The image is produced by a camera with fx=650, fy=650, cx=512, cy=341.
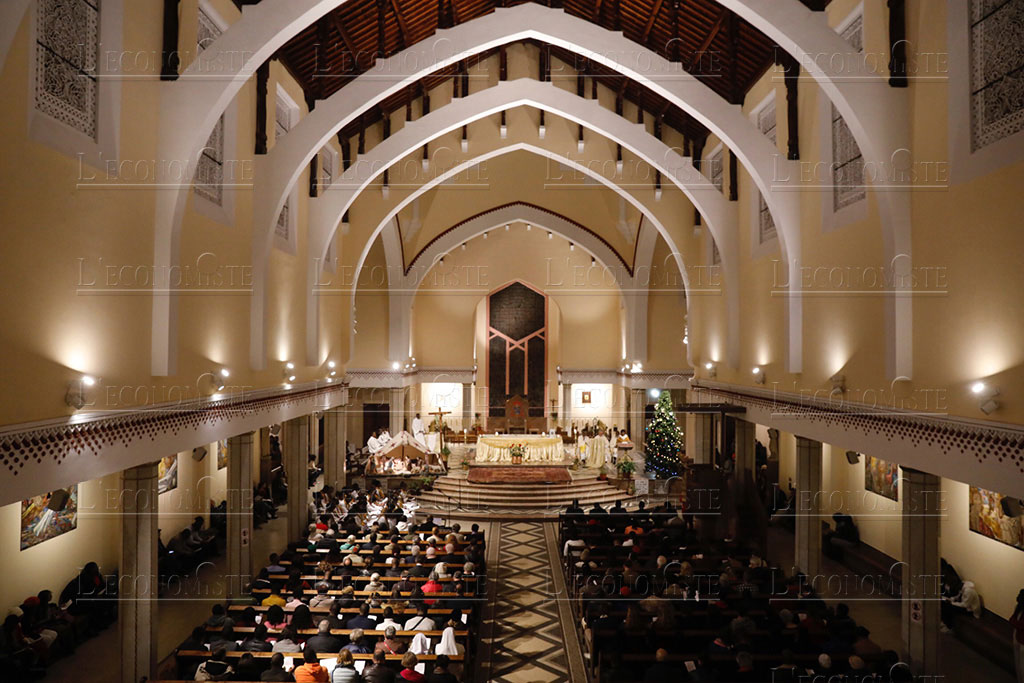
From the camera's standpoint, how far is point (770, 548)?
1603 centimetres

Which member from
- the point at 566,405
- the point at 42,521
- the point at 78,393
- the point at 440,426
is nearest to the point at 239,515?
the point at 42,521

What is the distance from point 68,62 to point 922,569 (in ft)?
39.3

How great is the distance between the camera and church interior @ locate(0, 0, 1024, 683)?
6840 millimetres

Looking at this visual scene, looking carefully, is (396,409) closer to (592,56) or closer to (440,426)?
(440,426)

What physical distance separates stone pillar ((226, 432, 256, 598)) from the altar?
467 inches

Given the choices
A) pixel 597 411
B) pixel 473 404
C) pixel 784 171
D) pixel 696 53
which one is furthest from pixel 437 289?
pixel 784 171

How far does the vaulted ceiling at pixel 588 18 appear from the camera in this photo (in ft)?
41.7

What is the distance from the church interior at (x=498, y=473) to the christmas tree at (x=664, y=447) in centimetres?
10

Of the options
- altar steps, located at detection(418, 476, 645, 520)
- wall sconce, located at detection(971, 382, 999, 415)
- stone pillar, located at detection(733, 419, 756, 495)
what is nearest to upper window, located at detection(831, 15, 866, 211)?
wall sconce, located at detection(971, 382, 999, 415)

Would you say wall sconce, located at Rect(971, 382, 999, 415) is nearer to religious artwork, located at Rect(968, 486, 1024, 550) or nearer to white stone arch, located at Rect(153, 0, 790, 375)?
religious artwork, located at Rect(968, 486, 1024, 550)

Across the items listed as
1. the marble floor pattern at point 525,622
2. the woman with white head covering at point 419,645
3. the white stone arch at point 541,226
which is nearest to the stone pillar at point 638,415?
the white stone arch at point 541,226

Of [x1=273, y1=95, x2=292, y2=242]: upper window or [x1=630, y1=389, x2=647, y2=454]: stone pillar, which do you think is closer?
[x1=273, y1=95, x2=292, y2=242]: upper window

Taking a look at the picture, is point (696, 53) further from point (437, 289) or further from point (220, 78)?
point (437, 289)

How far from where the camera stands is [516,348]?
99.9ft
